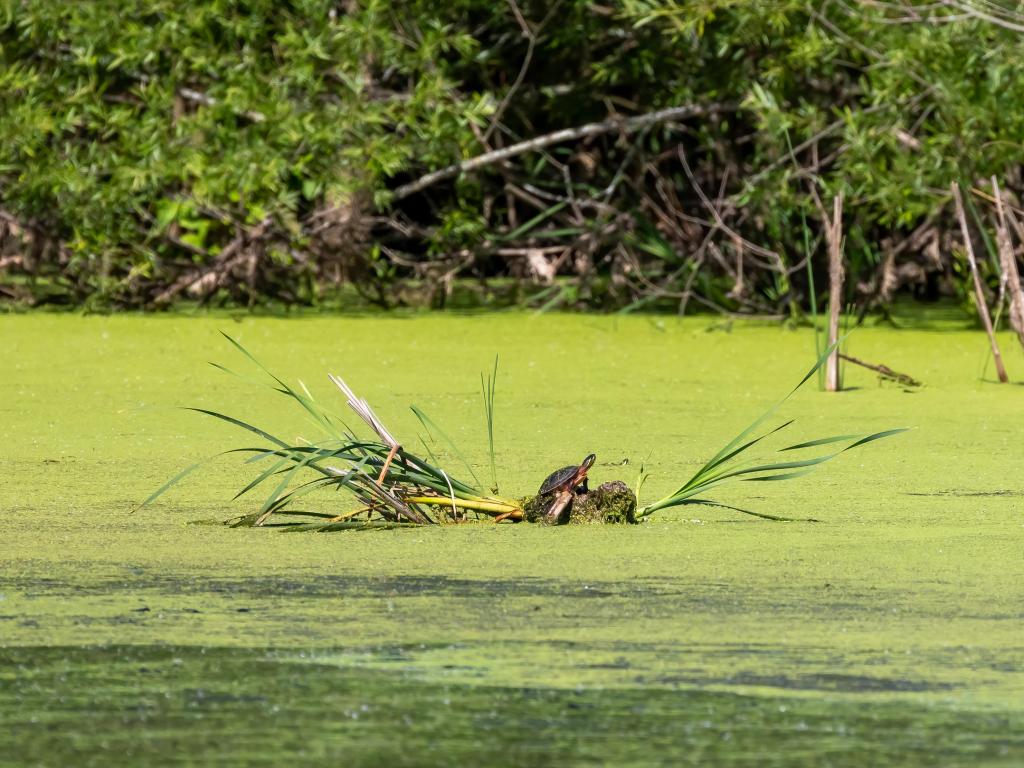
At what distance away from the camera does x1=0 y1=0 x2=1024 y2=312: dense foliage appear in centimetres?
761

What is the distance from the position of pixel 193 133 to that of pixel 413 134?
0.83 m

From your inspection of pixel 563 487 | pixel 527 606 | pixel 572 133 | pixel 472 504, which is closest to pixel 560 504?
pixel 563 487

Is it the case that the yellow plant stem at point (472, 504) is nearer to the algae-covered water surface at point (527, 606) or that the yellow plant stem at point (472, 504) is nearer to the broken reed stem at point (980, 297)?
the algae-covered water surface at point (527, 606)

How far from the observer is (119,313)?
820cm

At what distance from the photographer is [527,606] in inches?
111

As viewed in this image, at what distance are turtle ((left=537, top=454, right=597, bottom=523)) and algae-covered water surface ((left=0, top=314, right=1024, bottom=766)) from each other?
0.29 ft

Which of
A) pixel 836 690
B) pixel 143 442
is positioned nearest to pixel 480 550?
pixel 836 690

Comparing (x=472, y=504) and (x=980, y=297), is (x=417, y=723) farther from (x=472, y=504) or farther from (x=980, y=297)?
(x=980, y=297)

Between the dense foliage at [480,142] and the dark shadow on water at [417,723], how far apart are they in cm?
522

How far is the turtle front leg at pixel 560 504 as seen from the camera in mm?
3547

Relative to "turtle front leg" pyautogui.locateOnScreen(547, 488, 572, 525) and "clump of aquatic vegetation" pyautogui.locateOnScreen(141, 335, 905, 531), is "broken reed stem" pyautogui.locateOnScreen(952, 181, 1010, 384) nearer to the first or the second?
"clump of aquatic vegetation" pyautogui.locateOnScreen(141, 335, 905, 531)

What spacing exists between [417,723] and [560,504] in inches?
54.5

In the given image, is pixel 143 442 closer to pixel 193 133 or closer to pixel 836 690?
pixel 836 690

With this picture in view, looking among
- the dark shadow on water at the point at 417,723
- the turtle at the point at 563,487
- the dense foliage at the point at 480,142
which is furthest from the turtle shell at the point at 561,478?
the dense foliage at the point at 480,142
